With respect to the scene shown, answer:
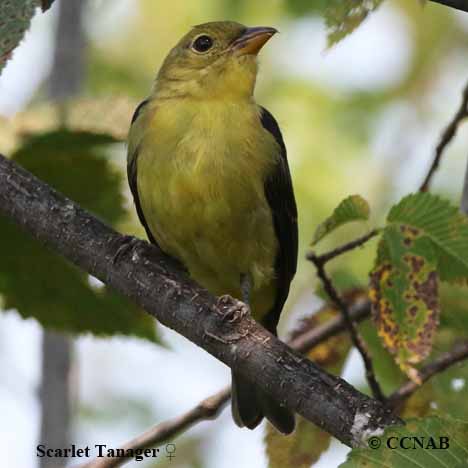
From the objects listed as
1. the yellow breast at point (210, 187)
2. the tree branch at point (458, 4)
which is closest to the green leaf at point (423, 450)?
the tree branch at point (458, 4)

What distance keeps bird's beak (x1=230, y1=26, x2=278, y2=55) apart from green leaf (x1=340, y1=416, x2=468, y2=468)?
10.3ft

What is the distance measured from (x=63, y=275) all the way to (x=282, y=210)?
53.7 inches

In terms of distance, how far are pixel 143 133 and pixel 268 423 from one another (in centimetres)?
153

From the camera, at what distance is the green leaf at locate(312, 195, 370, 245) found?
3.65 metres

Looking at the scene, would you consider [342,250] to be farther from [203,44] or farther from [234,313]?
[203,44]

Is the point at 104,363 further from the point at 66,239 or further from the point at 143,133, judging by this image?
the point at 66,239

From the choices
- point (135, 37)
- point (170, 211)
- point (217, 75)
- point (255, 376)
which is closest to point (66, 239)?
point (255, 376)

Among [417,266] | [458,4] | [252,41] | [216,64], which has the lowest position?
[216,64]

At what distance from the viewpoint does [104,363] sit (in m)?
9.88

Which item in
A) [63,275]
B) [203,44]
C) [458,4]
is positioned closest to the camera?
[458,4]

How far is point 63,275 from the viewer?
4.22 meters

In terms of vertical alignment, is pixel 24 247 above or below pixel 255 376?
below

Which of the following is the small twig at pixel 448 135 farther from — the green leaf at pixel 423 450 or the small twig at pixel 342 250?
the green leaf at pixel 423 450

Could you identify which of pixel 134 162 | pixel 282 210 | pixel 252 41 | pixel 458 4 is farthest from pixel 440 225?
pixel 252 41
